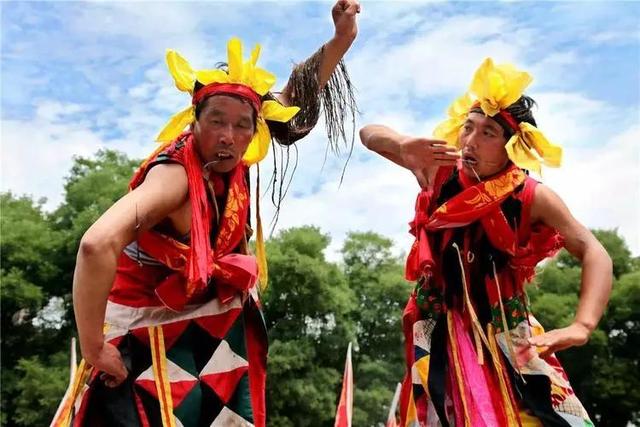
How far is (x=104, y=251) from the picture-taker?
2389 mm

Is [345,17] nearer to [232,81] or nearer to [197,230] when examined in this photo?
[232,81]

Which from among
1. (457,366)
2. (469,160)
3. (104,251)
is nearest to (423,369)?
(457,366)

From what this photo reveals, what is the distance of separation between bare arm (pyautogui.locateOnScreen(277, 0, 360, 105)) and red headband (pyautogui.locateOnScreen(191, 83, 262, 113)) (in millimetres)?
506

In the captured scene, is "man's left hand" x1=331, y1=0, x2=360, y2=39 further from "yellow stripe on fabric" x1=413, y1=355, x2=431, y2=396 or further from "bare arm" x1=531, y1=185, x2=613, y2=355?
"yellow stripe on fabric" x1=413, y1=355, x2=431, y2=396

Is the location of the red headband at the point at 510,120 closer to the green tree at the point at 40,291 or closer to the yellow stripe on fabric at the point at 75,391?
the yellow stripe on fabric at the point at 75,391

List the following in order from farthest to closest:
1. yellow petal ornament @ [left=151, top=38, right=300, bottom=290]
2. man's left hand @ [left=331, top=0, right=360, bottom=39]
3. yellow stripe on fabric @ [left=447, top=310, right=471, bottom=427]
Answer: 1. man's left hand @ [left=331, top=0, right=360, bottom=39]
2. yellow stripe on fabric @ [left=447, top=310, right=471, bottom=427]
3. yellow petal ornament @ [left=151, top=38, right=300, bottom=290]

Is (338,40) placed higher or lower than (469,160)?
higher

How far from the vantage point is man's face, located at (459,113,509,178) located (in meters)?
3.55

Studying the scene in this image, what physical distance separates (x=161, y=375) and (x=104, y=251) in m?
0.55

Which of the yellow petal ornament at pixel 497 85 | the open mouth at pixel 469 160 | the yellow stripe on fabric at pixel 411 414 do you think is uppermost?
the yellow petal ornament at pixel 497 85

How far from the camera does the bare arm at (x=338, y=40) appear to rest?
3.38m

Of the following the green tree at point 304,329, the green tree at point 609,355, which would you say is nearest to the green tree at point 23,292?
the green tree at point 304,329

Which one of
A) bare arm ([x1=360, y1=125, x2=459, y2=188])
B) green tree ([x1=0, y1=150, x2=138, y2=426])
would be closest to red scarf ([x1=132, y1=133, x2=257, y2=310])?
bare arm ([x1=360, y1=125, x2=459, y2=188])

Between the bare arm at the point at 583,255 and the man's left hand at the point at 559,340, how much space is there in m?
0.03
